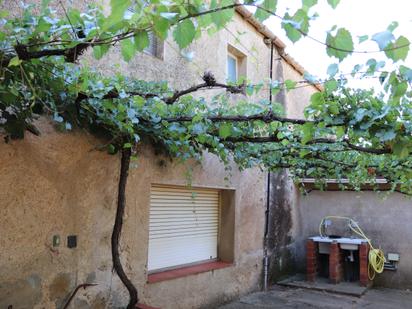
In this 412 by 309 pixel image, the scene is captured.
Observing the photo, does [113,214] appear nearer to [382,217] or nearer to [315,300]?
[315,300]

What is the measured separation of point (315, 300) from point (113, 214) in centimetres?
438

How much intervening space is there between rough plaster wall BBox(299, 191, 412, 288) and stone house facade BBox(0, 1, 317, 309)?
2.68 meters

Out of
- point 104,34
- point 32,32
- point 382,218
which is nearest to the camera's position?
point 104,34

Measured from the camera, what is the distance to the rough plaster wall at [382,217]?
838cm

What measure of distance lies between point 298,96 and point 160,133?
609cm

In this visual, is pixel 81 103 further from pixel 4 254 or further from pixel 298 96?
pixel 298 96

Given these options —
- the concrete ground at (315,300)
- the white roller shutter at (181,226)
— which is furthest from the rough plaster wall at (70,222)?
the concrete ground at (315,300)

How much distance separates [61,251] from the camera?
3.85 metres

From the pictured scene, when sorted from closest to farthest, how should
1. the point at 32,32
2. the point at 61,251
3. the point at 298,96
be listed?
the point at 32,32, the point at 61,251, the point at 298,96

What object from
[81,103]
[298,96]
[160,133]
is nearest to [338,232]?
[298,96]

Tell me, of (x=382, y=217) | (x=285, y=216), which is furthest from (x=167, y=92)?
(x=382, y=217)

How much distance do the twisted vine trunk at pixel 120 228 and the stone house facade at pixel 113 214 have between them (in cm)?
9

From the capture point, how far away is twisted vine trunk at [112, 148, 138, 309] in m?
4.30

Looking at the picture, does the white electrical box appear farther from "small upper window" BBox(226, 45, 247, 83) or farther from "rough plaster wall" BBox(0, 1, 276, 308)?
"small upper window" BBox(226, 45, 247, 83)
